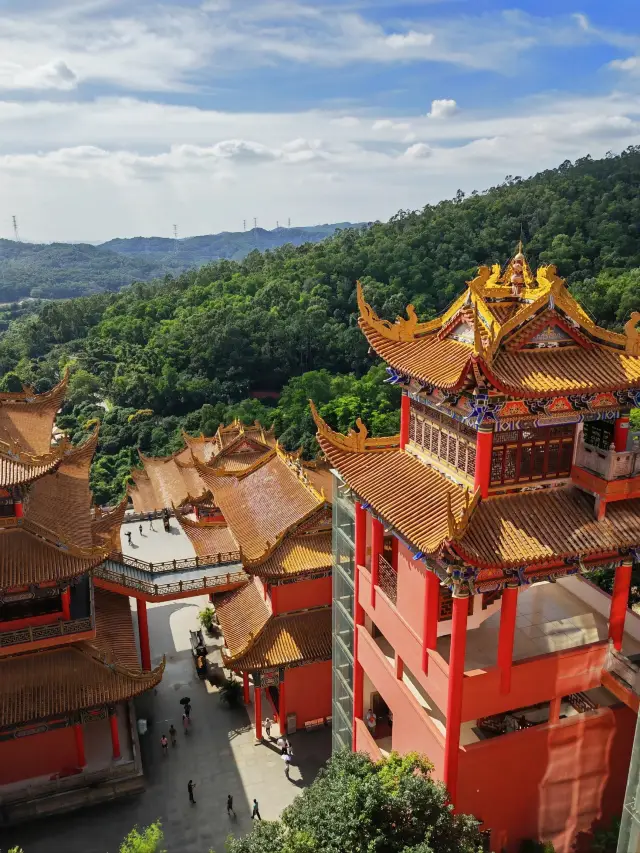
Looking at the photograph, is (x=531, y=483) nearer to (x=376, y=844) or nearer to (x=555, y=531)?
(x=555, y=531)

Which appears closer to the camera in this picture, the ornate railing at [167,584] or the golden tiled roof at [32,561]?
the golden tiled roof at [32,561]

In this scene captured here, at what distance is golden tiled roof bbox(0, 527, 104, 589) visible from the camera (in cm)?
1916

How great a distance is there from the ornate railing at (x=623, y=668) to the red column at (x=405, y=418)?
6.63 m

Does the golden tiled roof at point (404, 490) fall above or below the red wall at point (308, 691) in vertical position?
above

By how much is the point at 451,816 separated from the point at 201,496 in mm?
24441

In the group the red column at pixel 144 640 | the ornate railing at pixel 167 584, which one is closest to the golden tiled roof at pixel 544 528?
the ornate railing at pixel 167 584

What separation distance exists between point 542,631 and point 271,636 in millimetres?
9834

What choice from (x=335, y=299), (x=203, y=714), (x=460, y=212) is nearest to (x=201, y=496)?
(x=203, y=714)

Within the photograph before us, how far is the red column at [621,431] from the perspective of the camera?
14406 mm

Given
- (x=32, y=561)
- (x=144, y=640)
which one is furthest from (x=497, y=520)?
(x=144, y=640)

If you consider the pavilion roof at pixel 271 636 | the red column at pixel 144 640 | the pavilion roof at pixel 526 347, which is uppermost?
the pavilion roof at pixel 526 347

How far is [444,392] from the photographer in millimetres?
14703

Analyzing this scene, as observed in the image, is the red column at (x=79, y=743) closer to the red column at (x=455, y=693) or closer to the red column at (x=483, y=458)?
the red column at (x=455, y=693)

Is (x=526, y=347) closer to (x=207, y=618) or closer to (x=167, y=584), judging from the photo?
(x=167, y=584)
